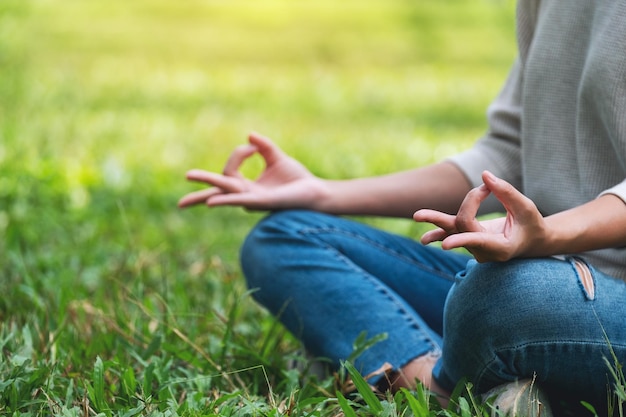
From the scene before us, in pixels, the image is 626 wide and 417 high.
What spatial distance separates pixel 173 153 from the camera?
4195 millimetres

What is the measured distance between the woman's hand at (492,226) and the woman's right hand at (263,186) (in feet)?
2.18

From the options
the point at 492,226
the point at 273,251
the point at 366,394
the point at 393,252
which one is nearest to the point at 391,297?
the point at 393,252

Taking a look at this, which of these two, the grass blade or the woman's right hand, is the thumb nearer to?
the grass blade

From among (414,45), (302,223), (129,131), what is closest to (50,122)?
(129,131)

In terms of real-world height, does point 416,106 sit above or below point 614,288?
below

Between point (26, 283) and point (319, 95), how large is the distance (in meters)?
3.77

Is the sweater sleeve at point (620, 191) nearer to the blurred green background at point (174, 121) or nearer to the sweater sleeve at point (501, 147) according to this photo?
the sweater sleeve at point (501, 147)

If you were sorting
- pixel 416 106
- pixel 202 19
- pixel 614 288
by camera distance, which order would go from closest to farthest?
pixel 614 288, pixel 416 106, pixel 202 19

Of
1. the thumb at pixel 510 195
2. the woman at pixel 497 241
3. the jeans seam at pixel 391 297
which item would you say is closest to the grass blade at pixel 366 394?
the woman at pixel 497 241

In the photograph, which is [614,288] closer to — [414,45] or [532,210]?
[532,210]

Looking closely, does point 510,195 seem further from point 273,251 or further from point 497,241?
point 273,251

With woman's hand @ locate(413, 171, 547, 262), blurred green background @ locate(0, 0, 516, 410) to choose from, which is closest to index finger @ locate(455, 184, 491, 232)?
woman's hand @ locate(413, 171, 547, 262)

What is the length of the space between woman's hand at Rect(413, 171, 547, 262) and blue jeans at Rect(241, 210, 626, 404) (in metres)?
0.09

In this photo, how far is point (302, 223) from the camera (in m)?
2.04
